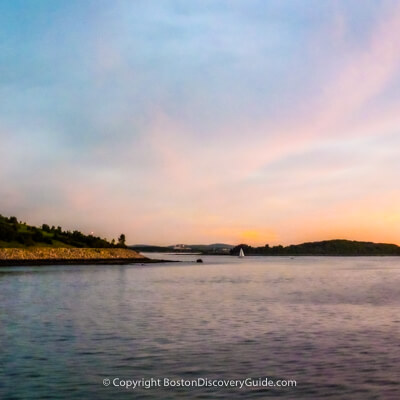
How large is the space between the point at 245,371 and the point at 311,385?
342 cm

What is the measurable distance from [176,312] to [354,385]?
1092 inches

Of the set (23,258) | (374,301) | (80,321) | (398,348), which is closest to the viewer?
(398,348)

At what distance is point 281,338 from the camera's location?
33.2 metres

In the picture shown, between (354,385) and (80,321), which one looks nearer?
(354,385)

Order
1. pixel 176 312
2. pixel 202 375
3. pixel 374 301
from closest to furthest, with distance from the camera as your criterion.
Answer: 1. pixel 202 375
2. pixel 176 312
3. pixel 374 301

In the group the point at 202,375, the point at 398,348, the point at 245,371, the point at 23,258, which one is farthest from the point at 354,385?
the point at 23,258

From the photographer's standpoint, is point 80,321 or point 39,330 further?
point 80,321

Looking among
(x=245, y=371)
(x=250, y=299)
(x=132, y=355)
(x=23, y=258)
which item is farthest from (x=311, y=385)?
(x=23, y=258)

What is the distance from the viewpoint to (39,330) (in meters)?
36.8

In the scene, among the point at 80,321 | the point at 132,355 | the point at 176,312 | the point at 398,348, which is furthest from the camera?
the point at 176,312

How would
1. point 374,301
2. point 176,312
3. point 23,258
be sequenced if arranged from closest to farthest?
point 176,312, point 374,301, point 23,258

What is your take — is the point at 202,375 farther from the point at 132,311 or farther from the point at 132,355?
the point at 132,311

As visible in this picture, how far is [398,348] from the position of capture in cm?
3012

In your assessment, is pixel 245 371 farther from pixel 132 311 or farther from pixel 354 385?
pixel 132 311
